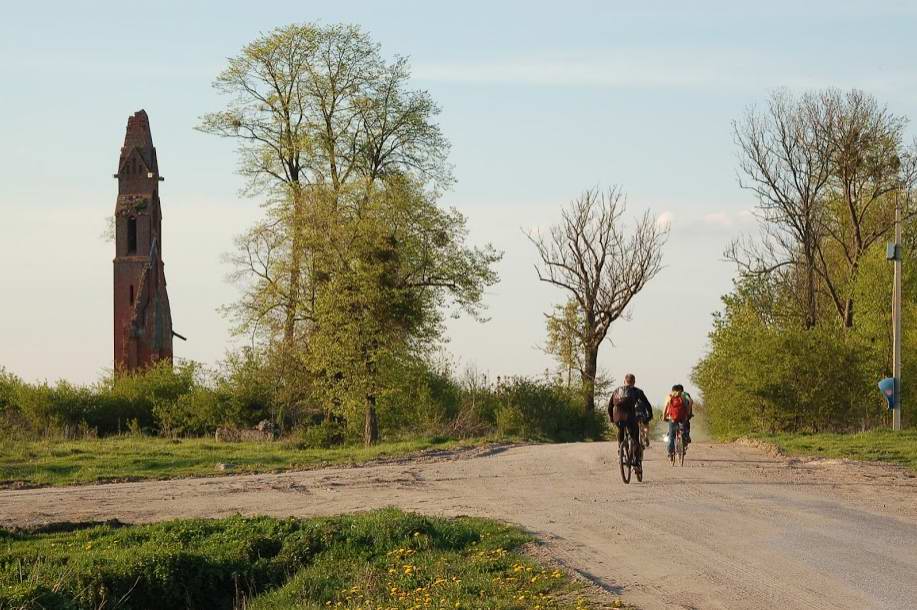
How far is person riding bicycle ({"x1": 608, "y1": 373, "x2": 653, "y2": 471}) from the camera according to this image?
78.1ft

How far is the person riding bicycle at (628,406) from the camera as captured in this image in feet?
78.1

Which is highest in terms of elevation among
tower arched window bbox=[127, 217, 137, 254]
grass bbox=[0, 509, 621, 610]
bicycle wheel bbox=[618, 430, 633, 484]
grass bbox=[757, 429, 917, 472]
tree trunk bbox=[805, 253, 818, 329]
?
tower arched window bbox=[127, 217, 137, 254]

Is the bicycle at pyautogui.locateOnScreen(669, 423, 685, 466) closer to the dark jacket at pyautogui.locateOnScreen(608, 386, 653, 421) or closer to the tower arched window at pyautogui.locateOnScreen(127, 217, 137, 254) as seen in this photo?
the dark jacket at pyautogui.locateOnScreen(608, 386, 653, 421)

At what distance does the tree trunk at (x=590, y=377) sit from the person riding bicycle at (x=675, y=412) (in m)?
27.2

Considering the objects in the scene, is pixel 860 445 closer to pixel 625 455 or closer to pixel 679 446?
pixel 679 446

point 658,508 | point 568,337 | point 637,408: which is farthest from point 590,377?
point 658,508

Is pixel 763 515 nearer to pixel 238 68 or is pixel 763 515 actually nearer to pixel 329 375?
pixel 329 375

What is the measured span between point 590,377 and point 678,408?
30.1 metres

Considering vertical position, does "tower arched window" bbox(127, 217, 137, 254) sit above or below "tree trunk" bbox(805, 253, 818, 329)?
above

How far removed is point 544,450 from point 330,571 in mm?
16824

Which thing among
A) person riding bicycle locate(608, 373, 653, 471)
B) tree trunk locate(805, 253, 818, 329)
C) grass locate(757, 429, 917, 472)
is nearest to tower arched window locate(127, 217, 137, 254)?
tree trunk locate(805, 253, 818, 329)

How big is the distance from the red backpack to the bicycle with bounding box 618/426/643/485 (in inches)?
148

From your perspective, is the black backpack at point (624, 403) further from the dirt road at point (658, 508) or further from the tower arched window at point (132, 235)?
the tower arched window at point (132, 235)

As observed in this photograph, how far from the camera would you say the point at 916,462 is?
26891 mm
